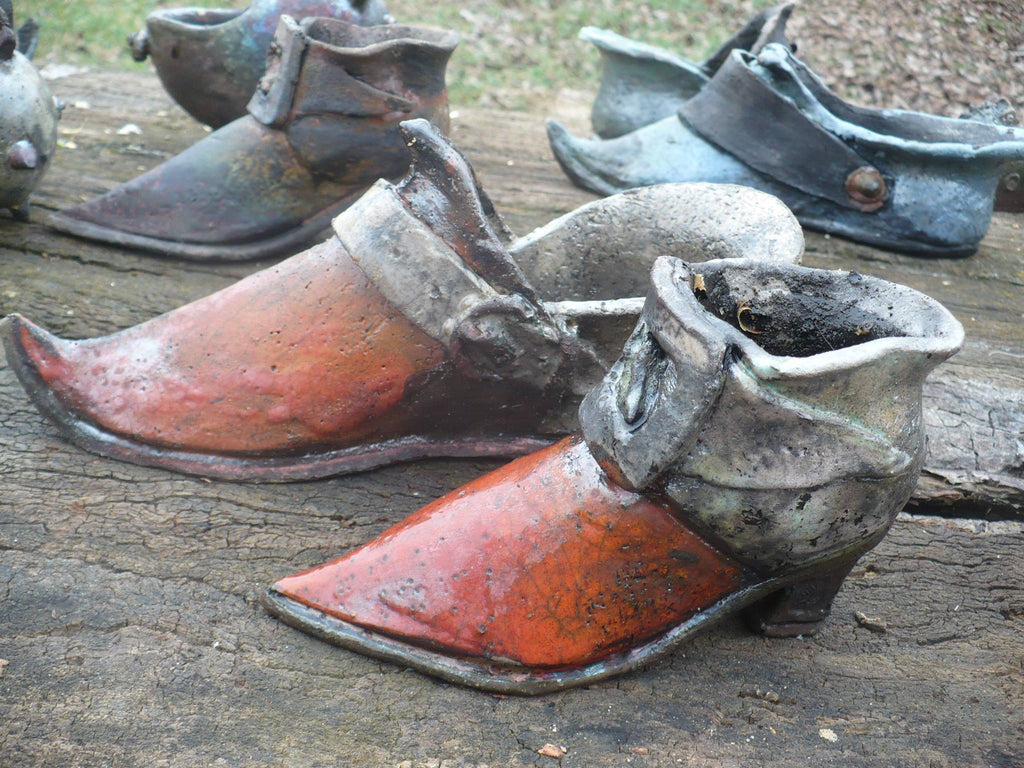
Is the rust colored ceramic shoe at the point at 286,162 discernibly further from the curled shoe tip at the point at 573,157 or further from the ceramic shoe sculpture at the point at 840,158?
the ceramic shoe sculpture at the point at 840,158

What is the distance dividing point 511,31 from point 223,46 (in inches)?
116

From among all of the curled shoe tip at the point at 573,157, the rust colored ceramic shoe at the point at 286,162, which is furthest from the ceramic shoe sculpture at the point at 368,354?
the curled shoe tip at the point at 573,157

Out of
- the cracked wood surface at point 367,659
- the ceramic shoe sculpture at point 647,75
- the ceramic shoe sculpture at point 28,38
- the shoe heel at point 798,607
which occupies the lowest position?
the cracked wood surface at point 367,659

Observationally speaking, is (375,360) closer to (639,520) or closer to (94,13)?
(639,520)

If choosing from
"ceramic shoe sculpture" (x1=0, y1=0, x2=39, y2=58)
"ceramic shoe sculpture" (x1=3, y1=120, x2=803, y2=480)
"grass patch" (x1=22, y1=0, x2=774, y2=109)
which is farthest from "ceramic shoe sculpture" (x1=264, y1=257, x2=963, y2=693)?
"grass patch" (x1=22, y1=0, x2=774, y2=109)

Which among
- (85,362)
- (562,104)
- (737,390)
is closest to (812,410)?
(737,390)

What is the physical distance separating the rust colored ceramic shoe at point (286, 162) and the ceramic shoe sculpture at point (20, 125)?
0.12m

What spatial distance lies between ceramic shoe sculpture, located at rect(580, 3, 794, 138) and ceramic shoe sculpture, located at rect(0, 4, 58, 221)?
164cm

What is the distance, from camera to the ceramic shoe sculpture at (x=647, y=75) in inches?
121

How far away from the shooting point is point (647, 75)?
10.2 ft

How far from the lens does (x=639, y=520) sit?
3.85ft

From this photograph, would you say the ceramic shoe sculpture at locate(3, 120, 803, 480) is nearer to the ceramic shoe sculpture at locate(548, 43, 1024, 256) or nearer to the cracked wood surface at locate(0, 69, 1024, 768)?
the cracked wood surface at locate(0, 69, 1024, 768)

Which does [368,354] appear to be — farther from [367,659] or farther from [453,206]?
[367,659]

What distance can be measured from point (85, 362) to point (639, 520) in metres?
0.96
